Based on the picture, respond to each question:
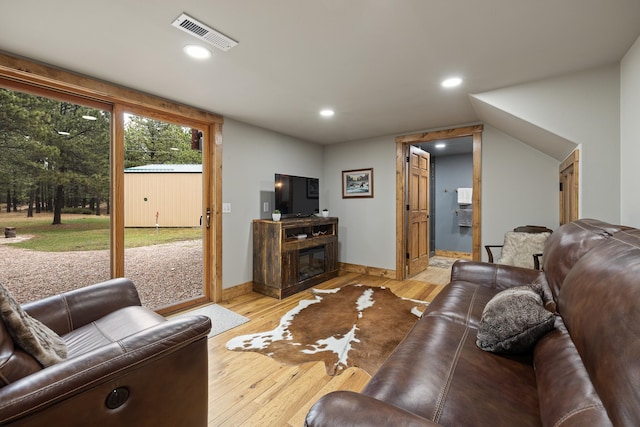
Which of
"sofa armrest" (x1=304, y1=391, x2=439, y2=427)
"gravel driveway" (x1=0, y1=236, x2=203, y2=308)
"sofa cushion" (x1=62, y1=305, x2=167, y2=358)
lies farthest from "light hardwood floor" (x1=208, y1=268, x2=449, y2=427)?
"gravel driveway" (x1=0, y1=236, x2=203, y2=308)

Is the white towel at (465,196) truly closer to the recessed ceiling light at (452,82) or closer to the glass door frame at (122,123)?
the recessed ceiling light at (452,82)

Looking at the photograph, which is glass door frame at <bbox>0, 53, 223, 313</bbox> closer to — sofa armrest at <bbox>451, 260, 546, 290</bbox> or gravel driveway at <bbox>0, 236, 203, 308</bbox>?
gravel driveway at <bbox>0, 236, 203, 308</bbox>

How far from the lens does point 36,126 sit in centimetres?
235

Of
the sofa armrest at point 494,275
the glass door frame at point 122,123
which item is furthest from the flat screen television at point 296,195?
the sofa armrest at point 494,275

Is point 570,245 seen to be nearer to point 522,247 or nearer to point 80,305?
point 522,247

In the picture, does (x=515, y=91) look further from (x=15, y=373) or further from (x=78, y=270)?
(x=78, y=270)

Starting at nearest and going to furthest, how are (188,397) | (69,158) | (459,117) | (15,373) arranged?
(15,373), (188,397), (69,158), (459,117)

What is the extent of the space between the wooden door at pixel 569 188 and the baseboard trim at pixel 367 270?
2260 millimetres

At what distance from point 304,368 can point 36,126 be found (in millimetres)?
2894

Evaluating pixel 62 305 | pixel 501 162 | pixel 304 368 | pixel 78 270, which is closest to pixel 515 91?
pixel 501 162

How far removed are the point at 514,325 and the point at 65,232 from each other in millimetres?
3389

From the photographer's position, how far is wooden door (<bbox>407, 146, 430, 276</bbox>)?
4586mm

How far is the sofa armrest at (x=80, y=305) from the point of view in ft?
5.21

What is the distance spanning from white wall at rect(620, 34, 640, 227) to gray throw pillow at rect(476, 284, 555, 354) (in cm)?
130
